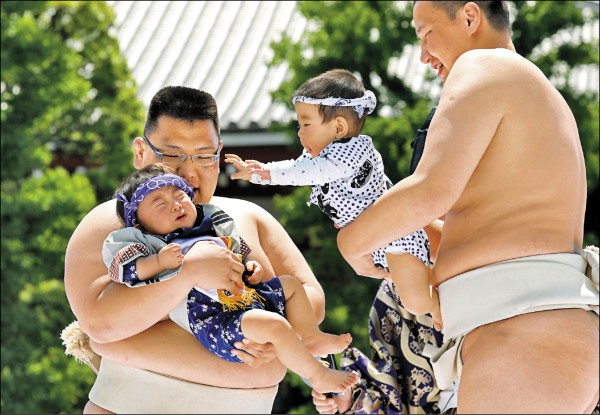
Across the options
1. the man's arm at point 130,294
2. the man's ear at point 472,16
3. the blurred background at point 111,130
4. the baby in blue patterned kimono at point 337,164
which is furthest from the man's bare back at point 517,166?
the blurred background at point 111,130

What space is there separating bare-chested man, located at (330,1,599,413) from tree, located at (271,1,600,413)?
5929 millimetres

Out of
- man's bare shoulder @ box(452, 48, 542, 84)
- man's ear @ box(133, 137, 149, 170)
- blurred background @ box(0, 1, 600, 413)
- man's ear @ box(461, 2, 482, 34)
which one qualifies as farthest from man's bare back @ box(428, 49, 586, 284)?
blurred background @ box(0, 1, 600, 413)

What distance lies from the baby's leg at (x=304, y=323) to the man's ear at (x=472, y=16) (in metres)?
0.86

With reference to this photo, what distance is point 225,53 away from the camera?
11.8 meters

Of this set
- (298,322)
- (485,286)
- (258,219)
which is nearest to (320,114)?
(258,219)

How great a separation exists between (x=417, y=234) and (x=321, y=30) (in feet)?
21.5

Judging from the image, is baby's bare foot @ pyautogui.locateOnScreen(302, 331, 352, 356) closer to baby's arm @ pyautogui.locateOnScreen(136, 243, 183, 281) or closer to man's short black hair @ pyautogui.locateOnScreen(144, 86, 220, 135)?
baby's arm @ pyautogui.locateOnScreen(136, 243, 183, 281)

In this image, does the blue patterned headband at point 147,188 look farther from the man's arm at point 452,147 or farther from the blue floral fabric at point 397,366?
the blue floral fabric at point 397,366

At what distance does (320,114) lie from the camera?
9.92ft

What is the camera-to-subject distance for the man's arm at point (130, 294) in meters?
2.63

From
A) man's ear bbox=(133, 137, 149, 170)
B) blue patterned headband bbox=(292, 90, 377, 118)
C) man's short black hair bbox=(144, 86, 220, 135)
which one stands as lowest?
man's ear bbox=(133, 137, 149, 170)

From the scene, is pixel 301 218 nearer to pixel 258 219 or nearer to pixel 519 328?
pixel 258 219

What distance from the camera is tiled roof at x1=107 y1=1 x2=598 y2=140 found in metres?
10.2

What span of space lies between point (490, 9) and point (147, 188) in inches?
39.0
